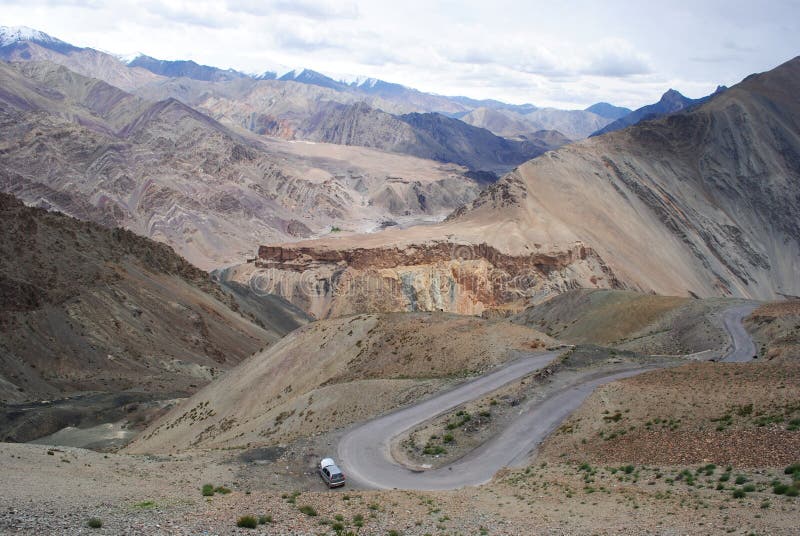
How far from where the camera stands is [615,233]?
98688mm

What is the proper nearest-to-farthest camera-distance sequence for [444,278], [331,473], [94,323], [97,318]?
[331,473], [94,323], [97,318], [444,278]

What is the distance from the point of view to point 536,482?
2000cm

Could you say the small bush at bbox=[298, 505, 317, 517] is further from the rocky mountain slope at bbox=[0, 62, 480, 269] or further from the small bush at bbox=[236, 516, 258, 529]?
the rocky mountain slope at bbox=[0, 62, 480, 269]

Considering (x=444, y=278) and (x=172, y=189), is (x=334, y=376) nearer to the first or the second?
(x=444, y=278)

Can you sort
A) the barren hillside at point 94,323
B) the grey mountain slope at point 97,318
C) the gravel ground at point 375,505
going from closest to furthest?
the gravel ground at point 375,505, the barren hillside at point 94,323, the grey mountain slope at point 97,318

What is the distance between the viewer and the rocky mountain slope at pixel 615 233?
90.4m

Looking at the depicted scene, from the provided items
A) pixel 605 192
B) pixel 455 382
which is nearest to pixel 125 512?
pixel 455 382

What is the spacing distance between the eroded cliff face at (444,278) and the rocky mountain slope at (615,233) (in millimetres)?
145

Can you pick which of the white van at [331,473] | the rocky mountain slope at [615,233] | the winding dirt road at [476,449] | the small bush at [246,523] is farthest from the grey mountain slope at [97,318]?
the small bush at [246,523]

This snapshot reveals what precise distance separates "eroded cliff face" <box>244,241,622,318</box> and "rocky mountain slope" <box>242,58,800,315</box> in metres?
0.14

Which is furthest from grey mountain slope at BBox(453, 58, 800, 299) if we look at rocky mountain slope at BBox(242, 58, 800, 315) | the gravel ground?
the gravel ground

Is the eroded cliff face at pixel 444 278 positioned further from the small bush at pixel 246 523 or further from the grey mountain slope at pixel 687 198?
the small bush at pixel 246 523

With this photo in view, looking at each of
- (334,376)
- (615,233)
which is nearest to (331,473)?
(334,376)

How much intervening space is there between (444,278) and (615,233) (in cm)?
2587
